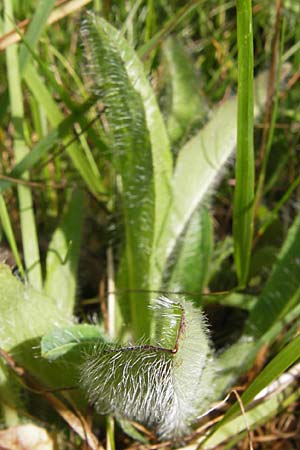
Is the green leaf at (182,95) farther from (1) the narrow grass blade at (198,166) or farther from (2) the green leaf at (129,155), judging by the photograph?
(2) the green leaf at (129,155)

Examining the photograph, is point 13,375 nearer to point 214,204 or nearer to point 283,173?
point 214,204

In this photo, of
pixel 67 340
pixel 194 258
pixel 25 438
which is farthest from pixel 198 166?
pixel 25 438

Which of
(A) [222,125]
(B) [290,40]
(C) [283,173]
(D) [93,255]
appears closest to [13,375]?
(D) [93,255]

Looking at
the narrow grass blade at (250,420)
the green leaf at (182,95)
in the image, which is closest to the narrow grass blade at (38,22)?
the green leaf at (182,95)

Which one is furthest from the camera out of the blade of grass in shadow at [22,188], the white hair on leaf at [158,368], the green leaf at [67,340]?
the blade of grass in shadow at [22,188]

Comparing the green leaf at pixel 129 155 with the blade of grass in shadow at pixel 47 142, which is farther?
the blade of grass in shadow at pixel 47 142

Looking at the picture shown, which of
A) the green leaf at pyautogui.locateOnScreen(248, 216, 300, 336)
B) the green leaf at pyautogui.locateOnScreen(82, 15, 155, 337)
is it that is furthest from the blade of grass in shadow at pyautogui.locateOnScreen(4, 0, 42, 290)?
the green leaf at pyautogui.locateOnScreen(248, 216, 300, 336)

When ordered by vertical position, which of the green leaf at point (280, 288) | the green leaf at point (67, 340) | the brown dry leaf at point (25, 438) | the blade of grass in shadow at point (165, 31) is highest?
the blade of grass in shadow at point (165, 31)
